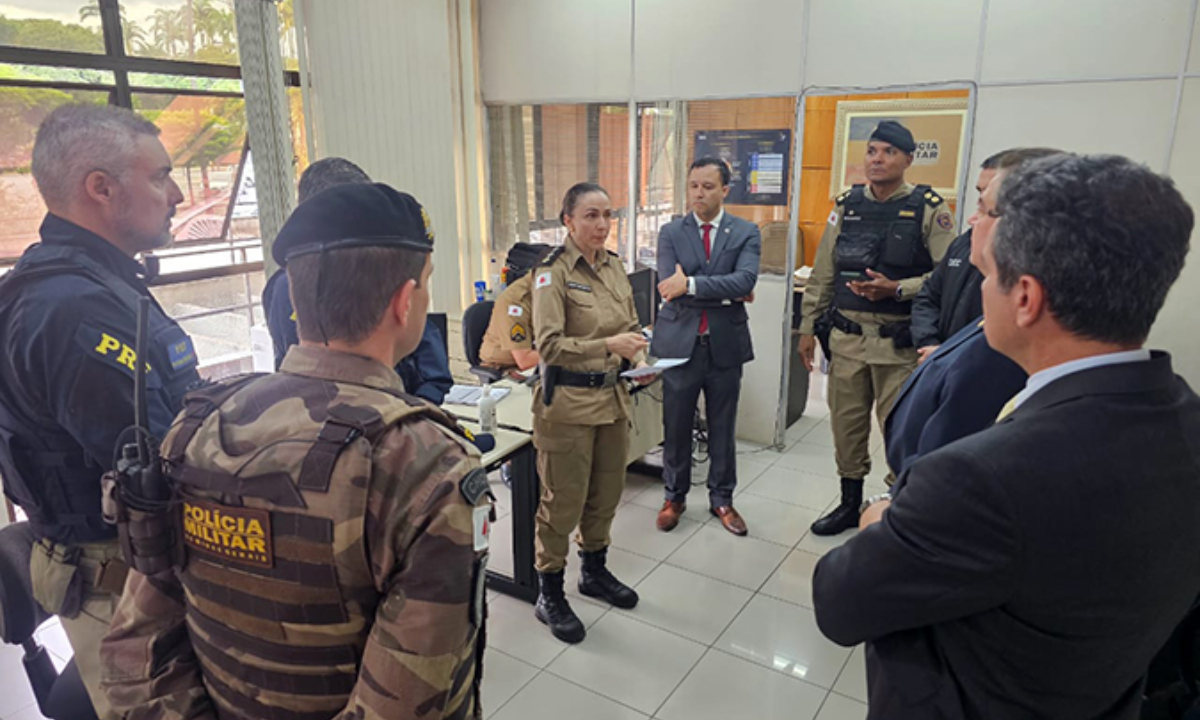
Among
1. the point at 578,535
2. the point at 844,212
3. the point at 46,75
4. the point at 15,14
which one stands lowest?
the point at 578,535

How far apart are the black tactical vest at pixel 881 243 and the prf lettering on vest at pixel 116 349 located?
2.99 meters

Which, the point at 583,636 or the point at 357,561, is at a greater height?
the point at 357,561

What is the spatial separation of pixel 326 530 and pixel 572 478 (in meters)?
1.88

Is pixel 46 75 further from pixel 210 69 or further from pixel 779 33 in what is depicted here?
pixel 779 33

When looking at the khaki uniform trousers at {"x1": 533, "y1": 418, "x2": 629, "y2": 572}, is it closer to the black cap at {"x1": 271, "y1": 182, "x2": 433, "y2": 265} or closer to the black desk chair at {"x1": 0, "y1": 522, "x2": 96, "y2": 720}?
the black desk chair at {"x1": 0, "y1": 522, "x2": 96, "y2": 720}

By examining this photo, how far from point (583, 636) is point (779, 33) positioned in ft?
11.4

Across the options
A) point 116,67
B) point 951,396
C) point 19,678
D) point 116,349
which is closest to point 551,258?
point 116,349

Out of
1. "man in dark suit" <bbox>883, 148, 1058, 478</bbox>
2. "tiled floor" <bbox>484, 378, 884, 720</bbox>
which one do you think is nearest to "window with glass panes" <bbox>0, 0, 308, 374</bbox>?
"tiled floor" <bbox>484, 378, 884, 720</bbox>

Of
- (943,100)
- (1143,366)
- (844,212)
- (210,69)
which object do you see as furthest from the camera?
(943,100)

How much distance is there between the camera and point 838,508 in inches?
148

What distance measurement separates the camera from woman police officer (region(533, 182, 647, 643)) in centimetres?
271

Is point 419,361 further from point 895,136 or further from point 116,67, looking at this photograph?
point 116,67

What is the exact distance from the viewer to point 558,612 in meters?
2.89

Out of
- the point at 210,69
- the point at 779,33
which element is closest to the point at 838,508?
the point at 779,33
